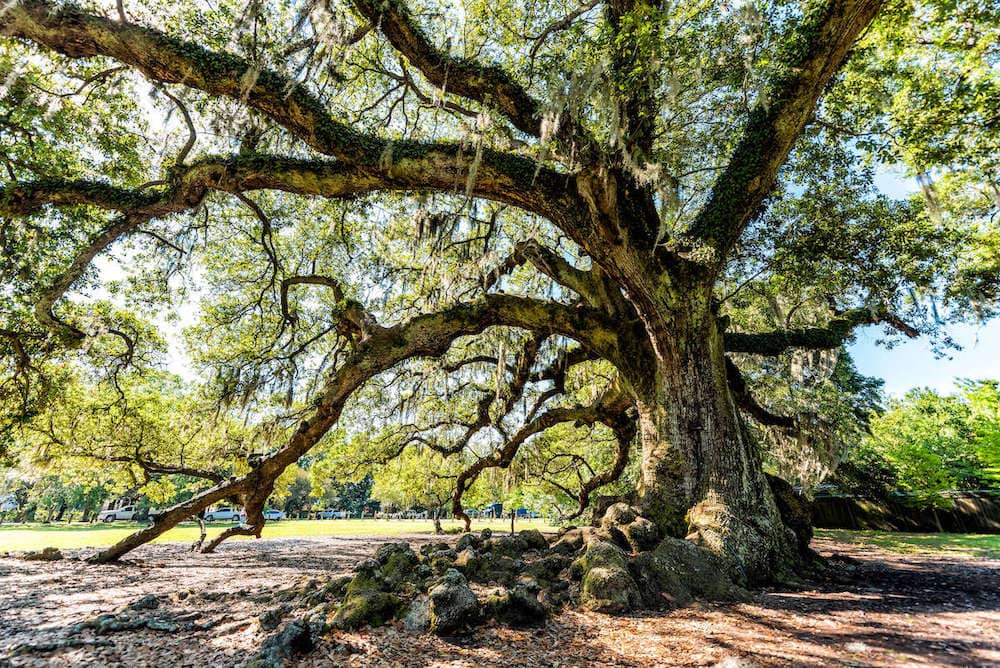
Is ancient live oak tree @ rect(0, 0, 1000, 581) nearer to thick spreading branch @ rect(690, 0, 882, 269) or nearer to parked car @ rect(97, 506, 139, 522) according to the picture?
thick spreading branch @ rect(690, 0, 882, 269)

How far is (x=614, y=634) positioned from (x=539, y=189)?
4.67 meters

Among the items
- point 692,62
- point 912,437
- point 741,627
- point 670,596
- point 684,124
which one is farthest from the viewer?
point 912,437

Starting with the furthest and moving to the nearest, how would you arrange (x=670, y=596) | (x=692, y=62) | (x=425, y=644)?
(x=692, y=62)
(x=670, y=596)
(x=425, y=644)

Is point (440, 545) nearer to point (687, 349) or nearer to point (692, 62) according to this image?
point (687, 349)

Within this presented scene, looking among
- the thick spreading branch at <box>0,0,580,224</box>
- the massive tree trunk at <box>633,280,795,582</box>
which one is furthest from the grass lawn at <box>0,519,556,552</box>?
the massive tree trunk at <box>633,280,795,582</box>

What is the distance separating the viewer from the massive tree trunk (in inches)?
180

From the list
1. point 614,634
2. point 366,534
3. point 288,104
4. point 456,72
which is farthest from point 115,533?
point 614,634

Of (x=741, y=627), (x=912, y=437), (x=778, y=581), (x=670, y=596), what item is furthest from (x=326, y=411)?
(x=912, y=437)

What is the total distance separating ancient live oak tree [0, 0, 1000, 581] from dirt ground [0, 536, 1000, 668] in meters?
1.03

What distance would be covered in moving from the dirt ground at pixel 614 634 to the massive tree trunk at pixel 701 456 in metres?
0.59

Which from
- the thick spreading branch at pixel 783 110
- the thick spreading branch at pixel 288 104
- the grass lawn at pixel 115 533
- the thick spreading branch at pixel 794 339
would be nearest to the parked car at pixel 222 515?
the grass lawn at pixel 115 533

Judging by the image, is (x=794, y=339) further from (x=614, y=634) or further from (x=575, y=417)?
(x=614, y=634)

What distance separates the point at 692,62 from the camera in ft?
18.1

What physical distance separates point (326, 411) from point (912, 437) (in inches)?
736
